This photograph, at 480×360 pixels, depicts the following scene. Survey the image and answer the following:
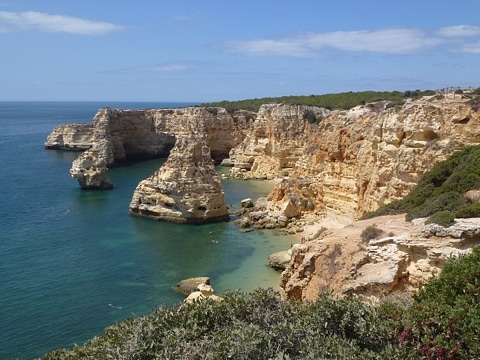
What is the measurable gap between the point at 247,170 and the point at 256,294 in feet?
164

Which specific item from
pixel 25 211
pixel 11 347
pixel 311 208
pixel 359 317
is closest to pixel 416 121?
pixel 311 208

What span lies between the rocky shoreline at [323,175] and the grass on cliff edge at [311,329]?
3849 mm

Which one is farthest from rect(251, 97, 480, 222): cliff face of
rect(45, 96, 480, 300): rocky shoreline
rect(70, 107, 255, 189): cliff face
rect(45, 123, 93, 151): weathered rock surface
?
rect(45, 123, 93, 151): weathered rock surface

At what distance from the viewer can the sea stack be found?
3703 cm

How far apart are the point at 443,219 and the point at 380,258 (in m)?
2.34

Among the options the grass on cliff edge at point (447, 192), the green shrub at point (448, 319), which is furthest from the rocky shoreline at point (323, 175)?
the green shrub at point (448, 319)

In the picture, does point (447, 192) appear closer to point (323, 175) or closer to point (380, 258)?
point (380, 258)

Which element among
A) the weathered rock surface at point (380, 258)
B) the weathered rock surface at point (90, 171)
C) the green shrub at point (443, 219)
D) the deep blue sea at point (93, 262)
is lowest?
the deep blue sea at point (93, 262)

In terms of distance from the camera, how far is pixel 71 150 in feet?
274

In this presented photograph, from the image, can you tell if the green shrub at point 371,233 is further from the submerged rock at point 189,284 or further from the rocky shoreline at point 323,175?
the submerged rock at point 189,284

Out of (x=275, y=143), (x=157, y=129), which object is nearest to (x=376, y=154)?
(x=275, y=143)

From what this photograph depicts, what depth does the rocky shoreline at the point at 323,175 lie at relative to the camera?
14.9m

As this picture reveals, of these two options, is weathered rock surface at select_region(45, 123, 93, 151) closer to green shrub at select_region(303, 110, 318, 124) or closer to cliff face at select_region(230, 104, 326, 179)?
cliff face at select_region(230, 104, 326, 179)

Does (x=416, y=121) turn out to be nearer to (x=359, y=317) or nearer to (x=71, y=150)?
(x=359, y=317)
